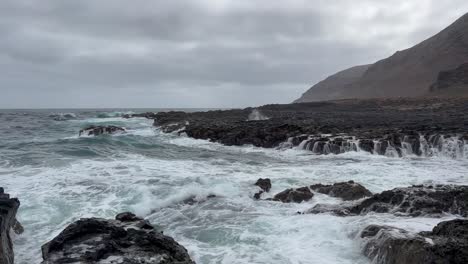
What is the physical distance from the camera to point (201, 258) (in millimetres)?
7199

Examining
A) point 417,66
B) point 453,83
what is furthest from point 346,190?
point 417,66

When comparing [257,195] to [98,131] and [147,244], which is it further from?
[98,131]

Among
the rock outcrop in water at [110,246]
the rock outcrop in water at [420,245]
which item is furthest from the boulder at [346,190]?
the rock outcrop in water at [110,246]

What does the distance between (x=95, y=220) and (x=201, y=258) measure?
6.43 ft

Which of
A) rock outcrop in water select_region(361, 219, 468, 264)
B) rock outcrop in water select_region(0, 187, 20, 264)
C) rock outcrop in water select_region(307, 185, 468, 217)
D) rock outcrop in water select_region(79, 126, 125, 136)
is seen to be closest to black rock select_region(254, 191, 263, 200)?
rock outcrop in water select_region(307, 185, 468, 217)

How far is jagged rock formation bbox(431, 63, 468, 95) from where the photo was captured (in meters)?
81.6

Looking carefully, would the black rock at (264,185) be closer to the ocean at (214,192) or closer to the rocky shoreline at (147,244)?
the ocean at (214,192)

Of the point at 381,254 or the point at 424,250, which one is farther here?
the point at 381,254

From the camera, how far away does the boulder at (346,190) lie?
10719 mm

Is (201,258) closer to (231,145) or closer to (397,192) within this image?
(397,192)

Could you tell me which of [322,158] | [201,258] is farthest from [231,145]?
[201,258]

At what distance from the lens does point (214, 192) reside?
11.6m

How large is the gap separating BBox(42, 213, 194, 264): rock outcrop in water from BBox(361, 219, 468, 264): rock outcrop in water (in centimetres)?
310

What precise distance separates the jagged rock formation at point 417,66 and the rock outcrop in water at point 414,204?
9802 cm
